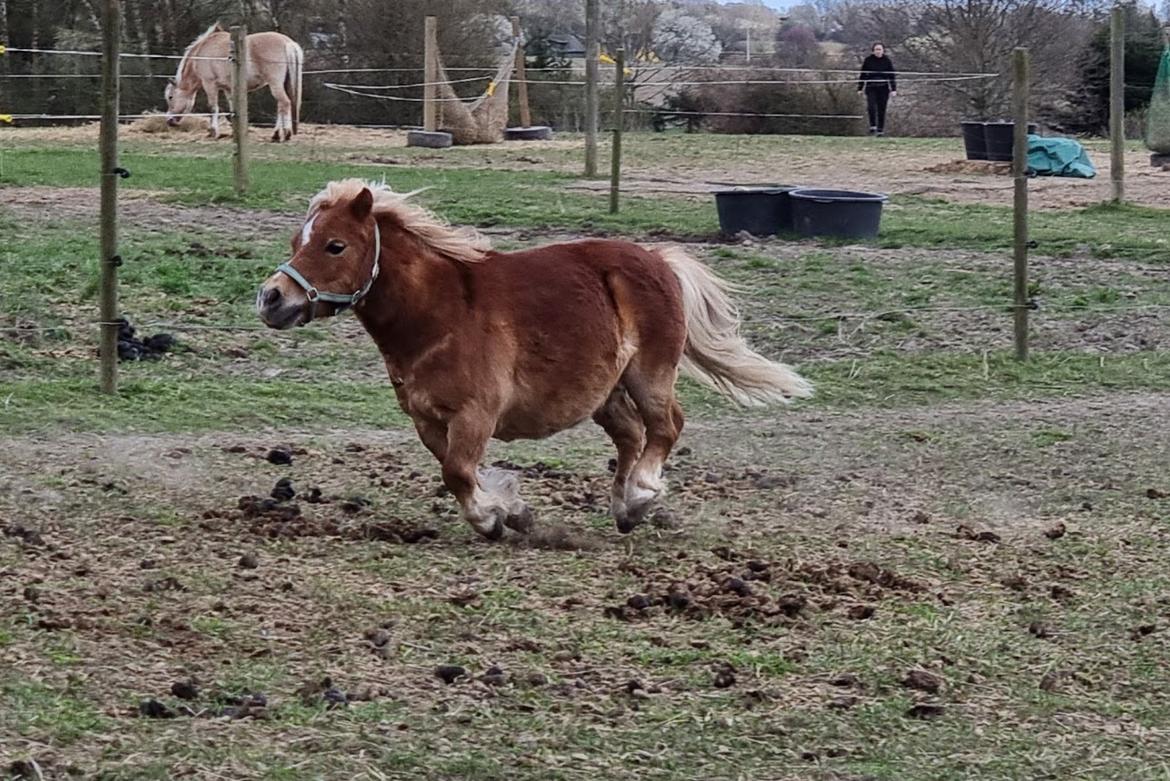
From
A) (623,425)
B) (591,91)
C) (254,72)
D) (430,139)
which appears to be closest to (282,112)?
(254,72)

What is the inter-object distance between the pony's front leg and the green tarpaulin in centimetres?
1614

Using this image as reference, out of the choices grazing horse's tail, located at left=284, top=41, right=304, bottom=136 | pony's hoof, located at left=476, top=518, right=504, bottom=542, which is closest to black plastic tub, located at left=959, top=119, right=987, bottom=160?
grazing horse's tail, located at left=284, top=41, right=304, bottom=136

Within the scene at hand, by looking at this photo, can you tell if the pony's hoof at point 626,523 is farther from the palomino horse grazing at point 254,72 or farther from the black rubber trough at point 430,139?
the palomino horse grazing at point 254,72

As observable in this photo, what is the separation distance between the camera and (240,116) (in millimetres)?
15891

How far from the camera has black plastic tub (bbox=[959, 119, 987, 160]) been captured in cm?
2141

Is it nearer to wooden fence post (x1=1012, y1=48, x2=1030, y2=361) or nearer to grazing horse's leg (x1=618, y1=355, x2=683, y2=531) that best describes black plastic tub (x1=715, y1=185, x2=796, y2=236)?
wooden fence post (x1=1012, y1=48, x2=1030, y2=361)

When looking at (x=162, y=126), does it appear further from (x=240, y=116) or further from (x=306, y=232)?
(x=306, y=232)

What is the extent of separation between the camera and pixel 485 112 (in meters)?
26.2

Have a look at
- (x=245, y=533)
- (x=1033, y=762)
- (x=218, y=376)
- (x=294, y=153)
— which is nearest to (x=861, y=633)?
(x=1033, y=762)

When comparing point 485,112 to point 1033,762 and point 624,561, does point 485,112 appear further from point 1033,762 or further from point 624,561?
point 1033,762

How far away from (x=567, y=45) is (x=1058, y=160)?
62.5 ft

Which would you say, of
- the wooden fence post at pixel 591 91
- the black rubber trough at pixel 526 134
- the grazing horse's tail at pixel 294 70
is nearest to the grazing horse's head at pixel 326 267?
the wooden fence post at pixel 591 91

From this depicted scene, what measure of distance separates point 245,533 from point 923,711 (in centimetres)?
261

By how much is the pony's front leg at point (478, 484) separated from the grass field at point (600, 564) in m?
0.11
